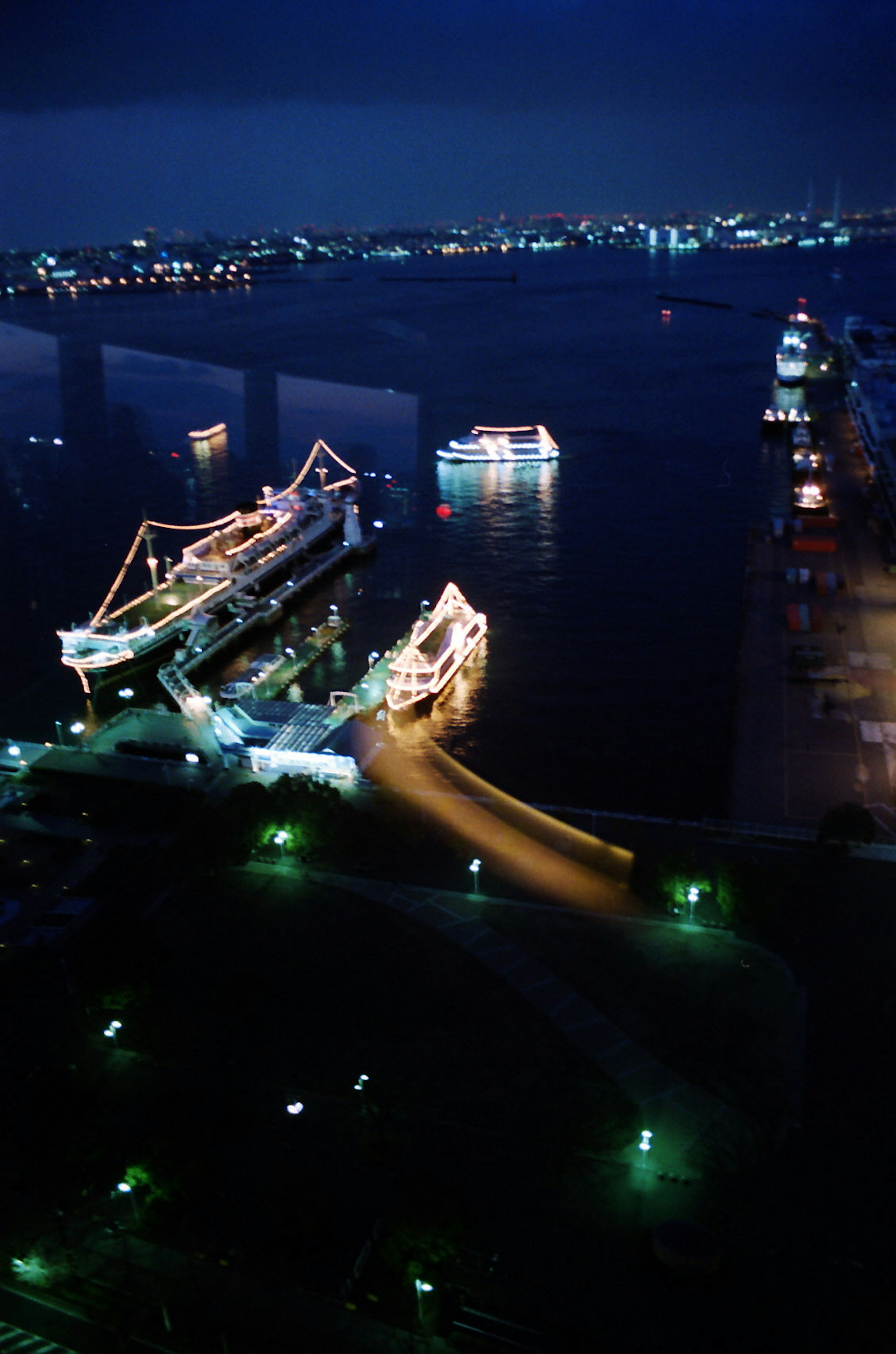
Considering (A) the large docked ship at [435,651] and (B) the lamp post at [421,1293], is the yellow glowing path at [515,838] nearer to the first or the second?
(A) the large docked ship at [435,651]

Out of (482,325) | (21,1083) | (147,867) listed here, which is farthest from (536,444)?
(482,325)

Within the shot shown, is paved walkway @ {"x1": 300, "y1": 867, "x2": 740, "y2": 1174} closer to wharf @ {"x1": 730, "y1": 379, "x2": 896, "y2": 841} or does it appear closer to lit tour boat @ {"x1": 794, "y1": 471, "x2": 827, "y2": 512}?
wharf @ {"x1": 730, "y1": 379, "x2": 896, "y2": 841}

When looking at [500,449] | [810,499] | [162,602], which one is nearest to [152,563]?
[162,602]

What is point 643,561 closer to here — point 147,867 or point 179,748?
point 179,748

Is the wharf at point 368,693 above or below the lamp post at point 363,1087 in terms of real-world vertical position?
above

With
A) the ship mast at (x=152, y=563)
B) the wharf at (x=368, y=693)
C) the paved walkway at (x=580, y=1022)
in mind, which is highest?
the ship mast at (x=152, y=563)

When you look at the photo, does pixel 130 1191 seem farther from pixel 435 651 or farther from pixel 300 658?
pixel 300 658

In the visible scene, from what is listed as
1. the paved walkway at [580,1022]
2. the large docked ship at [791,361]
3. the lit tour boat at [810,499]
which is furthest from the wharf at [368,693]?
the large docked ship at [791,361]
